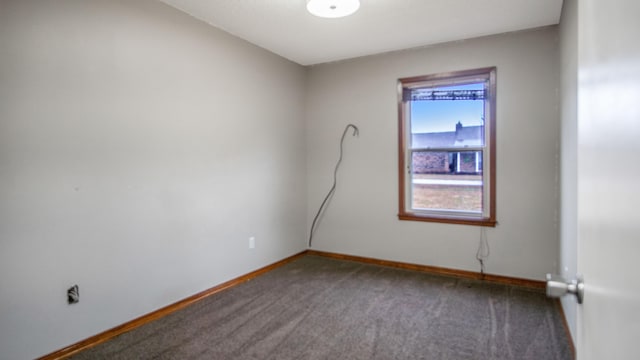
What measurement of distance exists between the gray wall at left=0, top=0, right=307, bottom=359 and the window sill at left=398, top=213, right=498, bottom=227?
1.72 m

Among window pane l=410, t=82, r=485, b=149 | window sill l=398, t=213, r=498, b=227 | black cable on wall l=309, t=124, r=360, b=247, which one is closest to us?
window sill l=398, t=213, r=498, b=227

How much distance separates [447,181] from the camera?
3.77m

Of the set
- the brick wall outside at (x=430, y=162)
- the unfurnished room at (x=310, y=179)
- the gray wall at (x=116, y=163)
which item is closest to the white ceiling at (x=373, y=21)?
the unfurnished room at (x=310, y=179)

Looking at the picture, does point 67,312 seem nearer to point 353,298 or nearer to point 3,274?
point 3,274

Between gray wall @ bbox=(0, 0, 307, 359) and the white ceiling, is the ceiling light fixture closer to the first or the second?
the white ceiling

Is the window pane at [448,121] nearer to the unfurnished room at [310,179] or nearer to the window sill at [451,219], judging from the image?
the unfurnished room at [310,179]

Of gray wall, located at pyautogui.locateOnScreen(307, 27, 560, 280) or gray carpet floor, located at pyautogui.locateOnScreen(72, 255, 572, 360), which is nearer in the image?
gray carpet floor, located at pyautogui.locateOnScreen(72, 255, 572, 360)

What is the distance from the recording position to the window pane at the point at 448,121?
359 centimetres

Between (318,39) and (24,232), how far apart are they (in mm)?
2849

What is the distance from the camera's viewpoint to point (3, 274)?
1896 millimetres

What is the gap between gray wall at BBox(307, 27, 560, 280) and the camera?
3209mm

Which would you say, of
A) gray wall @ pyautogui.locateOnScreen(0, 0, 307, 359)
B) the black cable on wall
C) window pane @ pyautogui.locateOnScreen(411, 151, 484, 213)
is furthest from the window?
gray wall @ pyautogui.locateOnScreen(0, 0, 307, 359)

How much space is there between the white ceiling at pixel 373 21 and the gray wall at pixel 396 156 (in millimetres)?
261

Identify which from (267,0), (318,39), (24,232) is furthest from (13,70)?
(318,39)
